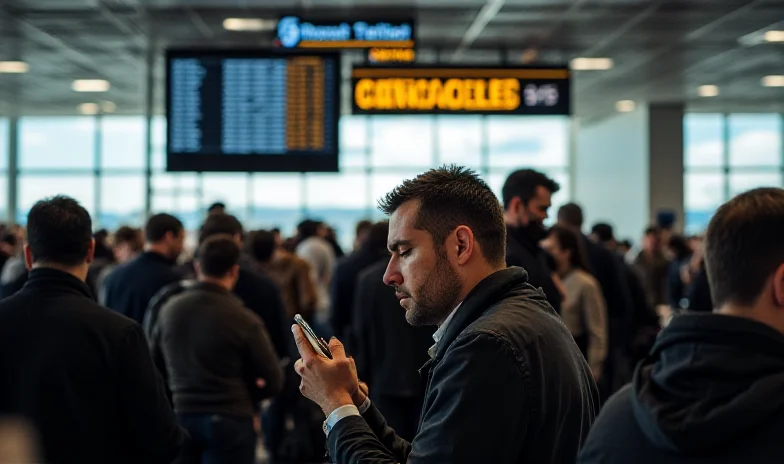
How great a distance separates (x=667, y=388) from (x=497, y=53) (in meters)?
11.7

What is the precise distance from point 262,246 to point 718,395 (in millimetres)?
5956

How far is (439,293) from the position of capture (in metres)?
2.14

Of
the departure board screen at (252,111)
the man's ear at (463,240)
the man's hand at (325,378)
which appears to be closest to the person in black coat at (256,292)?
the departure board screen at (252,111)

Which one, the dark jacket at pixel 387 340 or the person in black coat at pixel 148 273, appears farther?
the dark jacket at pixel 387 340

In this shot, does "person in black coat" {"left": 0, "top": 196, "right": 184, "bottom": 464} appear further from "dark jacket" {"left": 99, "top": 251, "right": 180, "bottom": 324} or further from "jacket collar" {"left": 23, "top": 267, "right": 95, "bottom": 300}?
"dark jacket" {"left": 99, "top": 251, "right": 180, "bottom": 324}

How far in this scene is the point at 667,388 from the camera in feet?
4.86

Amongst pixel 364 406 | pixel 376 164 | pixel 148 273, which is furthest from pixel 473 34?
pixel 364 406

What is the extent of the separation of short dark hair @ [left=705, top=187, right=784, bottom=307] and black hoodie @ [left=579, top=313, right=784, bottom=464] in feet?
0.20

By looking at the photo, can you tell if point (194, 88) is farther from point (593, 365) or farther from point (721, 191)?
point (721, 191)

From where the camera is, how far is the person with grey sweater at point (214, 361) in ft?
14.9

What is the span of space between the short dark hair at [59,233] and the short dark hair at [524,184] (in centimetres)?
211

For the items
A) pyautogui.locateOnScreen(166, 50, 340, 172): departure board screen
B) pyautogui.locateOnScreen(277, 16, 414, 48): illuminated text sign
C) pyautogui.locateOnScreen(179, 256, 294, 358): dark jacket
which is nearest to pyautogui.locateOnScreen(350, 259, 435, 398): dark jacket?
pyautogui.locateOnScreen(179, 256, 294, 358): dark jacket

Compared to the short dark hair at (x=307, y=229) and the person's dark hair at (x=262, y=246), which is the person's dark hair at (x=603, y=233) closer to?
the short dark hair at (x=307, y=229)

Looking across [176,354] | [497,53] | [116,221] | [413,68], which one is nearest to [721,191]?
[497,53]
